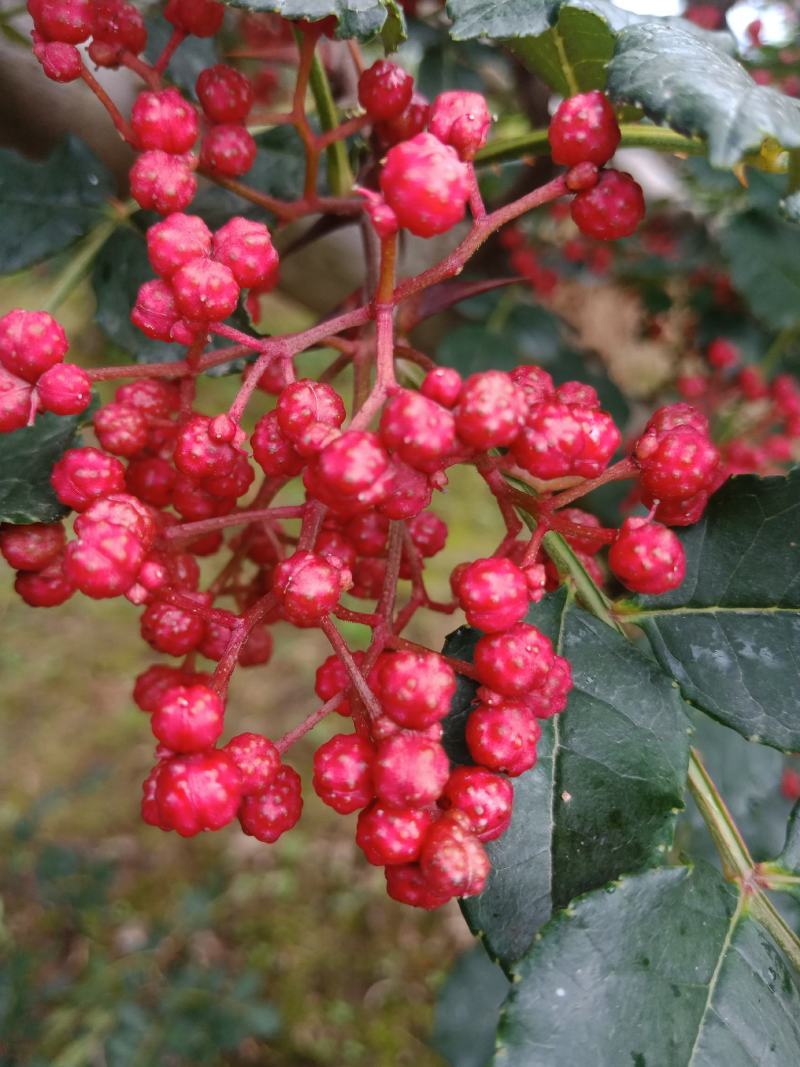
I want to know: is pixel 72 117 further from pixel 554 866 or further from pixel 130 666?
pixel 130 666

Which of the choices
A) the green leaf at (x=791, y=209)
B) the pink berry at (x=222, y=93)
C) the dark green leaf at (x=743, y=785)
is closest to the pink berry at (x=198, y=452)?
the pink berry at (x=222, y=93)

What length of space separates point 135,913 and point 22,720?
0.73m

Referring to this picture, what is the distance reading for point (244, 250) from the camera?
2.12ft

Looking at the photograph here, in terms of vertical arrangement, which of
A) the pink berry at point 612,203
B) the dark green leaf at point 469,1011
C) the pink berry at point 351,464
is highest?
the pink berry at point 612,203

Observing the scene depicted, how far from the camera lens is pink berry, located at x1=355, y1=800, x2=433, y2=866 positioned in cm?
58

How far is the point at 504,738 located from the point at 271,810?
0.17m

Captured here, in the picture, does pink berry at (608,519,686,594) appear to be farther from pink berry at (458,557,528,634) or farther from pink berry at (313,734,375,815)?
pink berry at (313,734,375,815)

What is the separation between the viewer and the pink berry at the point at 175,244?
2.06 ft

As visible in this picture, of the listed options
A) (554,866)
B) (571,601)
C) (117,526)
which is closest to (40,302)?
(117,526)

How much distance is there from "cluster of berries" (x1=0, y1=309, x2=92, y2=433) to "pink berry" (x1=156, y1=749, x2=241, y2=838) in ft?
0.84

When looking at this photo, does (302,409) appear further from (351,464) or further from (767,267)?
(767,267)

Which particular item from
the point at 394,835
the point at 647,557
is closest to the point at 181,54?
the point at 647,557

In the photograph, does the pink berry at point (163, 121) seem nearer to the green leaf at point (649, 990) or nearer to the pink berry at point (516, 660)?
the pink berry at point (516, 660)

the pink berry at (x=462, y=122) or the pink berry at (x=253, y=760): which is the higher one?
the pink berry at (x=462, y=122)
